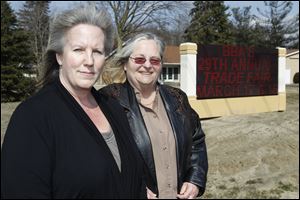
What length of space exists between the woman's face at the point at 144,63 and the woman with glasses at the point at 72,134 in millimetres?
553

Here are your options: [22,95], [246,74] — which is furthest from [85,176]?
[22,95]

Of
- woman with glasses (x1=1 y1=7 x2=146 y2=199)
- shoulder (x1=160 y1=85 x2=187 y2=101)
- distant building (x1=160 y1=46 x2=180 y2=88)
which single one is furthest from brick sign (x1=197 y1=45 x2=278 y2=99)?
distant building (x1=160 y1=46 x2=180 y2=88)

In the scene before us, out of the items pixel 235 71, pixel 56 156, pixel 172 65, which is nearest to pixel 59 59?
pixel 56 156

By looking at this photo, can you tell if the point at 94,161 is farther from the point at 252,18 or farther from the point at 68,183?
the point at 252,18

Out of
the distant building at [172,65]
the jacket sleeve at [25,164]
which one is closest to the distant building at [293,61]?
the distant building at [172,65]

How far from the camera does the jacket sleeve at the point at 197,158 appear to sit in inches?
111

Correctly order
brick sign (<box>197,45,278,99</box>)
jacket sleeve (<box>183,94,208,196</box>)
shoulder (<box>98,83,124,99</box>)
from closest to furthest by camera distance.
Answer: shoulder (<box>98,83,124,99</box>) < jacket sleeve (<box>183,94,208,196</box>) < brick sign (<box>197,45,278,99</box>)

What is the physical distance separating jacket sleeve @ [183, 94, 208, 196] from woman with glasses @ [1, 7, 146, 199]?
0.73 meters

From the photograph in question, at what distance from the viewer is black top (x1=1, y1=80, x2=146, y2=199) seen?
163 centimetres

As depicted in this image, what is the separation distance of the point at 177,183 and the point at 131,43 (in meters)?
0.91

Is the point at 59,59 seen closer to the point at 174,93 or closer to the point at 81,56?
the point at 81,56

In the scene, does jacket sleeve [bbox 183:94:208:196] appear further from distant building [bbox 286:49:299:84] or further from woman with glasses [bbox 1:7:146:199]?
distant building [bbox 286:49:299:84]

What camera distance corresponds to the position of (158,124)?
2.72m

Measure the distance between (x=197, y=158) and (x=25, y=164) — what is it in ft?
4.85
